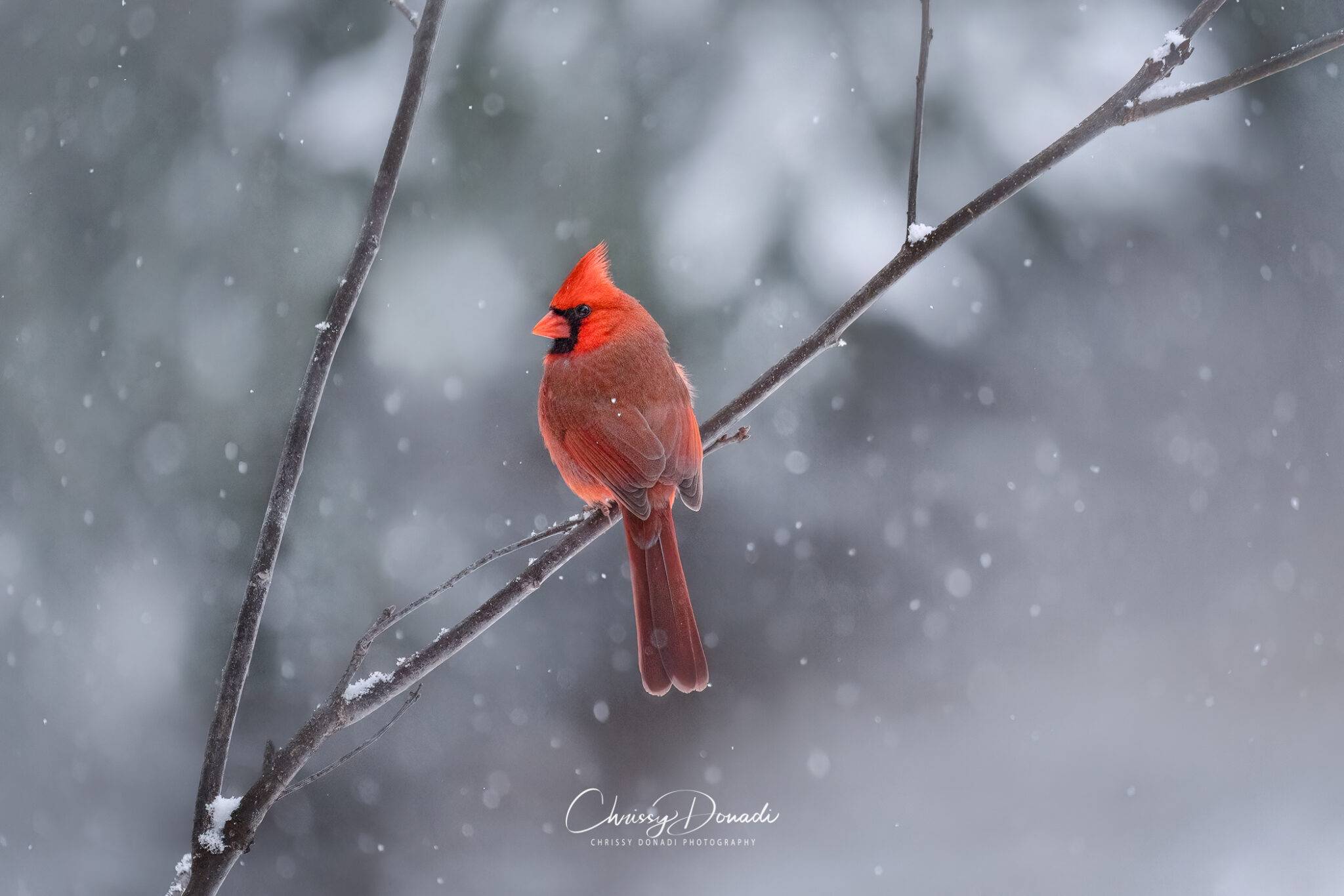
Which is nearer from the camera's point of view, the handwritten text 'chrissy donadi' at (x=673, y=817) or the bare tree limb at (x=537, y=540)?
the bare tree limb at (x=537, y=540)

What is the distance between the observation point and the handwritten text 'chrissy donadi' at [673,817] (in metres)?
1.45

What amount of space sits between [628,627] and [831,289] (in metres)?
0.85

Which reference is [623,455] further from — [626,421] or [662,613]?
[662,613]

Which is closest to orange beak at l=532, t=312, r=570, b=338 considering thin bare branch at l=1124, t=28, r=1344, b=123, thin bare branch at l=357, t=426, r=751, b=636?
thin bare branch at l=357, t=426, r=751, b=636

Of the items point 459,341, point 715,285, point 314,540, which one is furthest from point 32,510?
point 715,285

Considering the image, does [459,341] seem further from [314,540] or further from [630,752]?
[630,752]

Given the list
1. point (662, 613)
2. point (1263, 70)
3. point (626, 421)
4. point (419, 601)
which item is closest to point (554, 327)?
point (626, 421)

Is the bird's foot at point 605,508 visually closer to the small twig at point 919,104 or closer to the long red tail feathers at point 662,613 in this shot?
the long red tail feathers at point 662,613

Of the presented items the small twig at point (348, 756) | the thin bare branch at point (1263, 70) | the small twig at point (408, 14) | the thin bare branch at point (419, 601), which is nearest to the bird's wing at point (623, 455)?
the thin bare branch at point (419, 601)

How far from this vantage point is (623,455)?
1070 millimetres

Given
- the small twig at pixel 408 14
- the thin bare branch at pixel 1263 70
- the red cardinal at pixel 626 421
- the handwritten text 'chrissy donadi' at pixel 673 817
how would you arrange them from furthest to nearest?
the handwritten text 'chrissy donadi' at pixel 673 817 → the red cardinal at pixel 626 421 → the small twig at pixel 408 14 → the thin bare branch at pixel 1263 70

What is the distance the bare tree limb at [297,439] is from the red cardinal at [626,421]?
23cm

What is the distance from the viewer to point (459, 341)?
A: 212 cm

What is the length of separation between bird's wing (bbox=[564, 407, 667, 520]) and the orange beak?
0.10m
